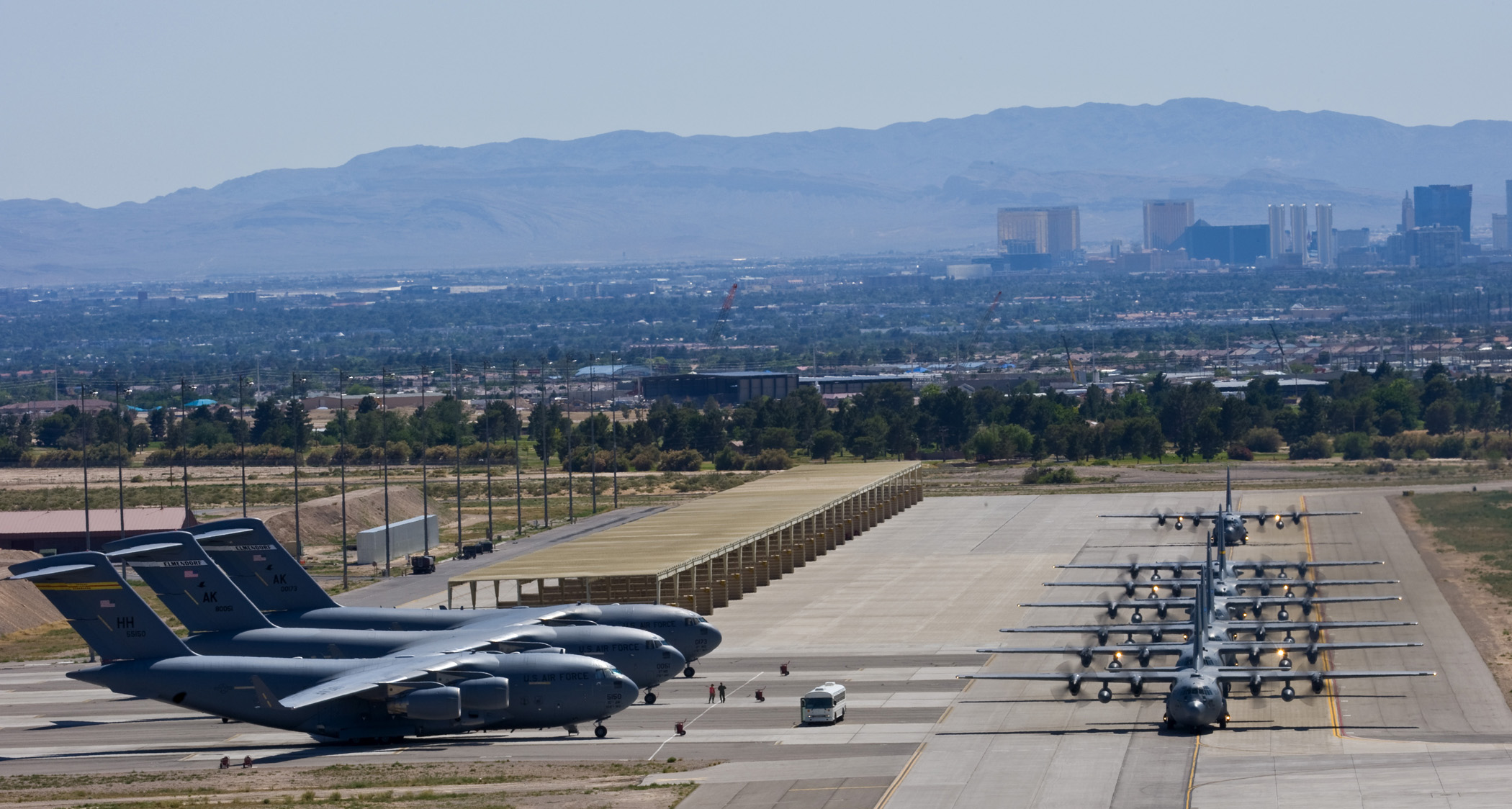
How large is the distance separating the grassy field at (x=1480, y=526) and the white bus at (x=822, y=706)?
41961mm

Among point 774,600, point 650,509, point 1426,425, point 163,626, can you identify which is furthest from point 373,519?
point 1426,425

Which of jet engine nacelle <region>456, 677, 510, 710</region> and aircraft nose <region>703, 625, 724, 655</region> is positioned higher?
jet engine nacelle <region>456, 677, 510, 710</region>

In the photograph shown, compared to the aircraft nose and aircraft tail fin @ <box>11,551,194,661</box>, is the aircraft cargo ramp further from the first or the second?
aircraft tail fin @ <box>11,551,194,661</box>

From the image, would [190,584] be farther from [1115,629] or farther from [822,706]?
[1115,629]

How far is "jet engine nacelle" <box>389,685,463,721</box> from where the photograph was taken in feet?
Result: 204

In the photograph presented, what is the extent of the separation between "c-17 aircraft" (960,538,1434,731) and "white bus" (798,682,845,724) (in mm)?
5062

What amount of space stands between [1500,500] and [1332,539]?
24.7 meters

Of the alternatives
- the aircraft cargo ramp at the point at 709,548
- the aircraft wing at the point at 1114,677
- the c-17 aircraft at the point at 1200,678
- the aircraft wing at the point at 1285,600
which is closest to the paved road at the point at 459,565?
the aircraft cargo ramp at the point at 709,548

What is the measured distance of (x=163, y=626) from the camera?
6462 cm

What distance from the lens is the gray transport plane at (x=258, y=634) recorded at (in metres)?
67.4

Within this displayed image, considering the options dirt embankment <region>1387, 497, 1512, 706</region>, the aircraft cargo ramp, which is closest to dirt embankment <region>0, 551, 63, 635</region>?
the aircraft cargo ramp

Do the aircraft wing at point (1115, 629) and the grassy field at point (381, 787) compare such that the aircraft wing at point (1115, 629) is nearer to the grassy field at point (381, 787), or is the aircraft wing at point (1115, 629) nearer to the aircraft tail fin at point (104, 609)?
the grassy field at point (381, 787)

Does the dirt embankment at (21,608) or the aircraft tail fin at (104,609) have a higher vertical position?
the aircraft tail fin at (104,609)

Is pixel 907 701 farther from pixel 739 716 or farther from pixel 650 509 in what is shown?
pixel 650 509
